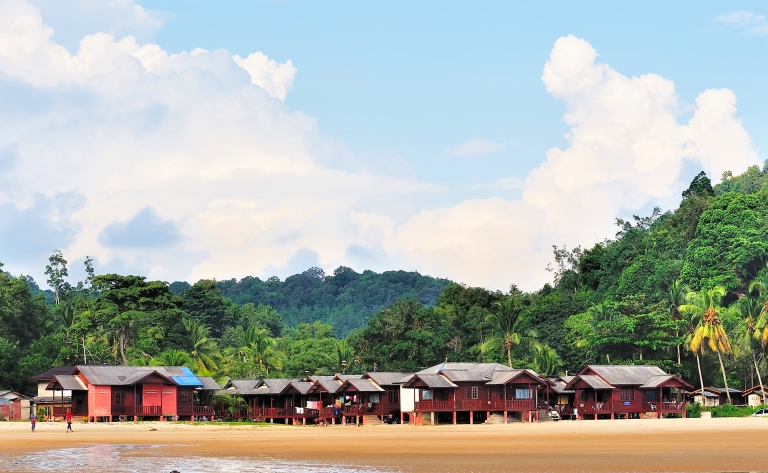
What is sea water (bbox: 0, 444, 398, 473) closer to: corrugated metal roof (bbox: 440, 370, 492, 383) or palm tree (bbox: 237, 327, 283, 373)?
corrugated metal roof (bbox: 440, 370, 492, 383)

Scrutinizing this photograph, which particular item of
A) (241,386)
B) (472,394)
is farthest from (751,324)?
(241,386)

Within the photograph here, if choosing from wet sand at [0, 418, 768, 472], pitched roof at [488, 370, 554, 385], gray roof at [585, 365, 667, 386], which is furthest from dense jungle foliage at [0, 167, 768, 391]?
wet sand at [0, 418, 768, 472]

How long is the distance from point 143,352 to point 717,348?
160 ft

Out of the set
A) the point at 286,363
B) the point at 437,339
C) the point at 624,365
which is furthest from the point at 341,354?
the point at 624,365

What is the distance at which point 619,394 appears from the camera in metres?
73.6

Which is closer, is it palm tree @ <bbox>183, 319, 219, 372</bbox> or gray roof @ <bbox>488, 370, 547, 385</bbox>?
gray roof @ <bbox>488, 370, 547, 385</bbox>

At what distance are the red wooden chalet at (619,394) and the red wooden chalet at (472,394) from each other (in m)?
4.59

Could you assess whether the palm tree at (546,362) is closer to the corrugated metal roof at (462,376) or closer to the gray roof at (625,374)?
the gray roof at (625,374)

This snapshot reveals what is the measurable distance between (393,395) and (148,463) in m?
42.7

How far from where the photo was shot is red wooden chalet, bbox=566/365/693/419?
73250 millimetres

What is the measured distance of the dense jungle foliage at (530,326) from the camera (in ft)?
277

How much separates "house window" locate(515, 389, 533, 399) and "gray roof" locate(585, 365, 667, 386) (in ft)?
19.6

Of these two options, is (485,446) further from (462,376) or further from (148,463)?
(462,376)

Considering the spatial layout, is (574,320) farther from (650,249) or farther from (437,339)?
(650,249)
